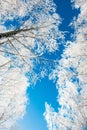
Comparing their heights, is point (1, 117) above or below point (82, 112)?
below

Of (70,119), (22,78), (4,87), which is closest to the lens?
(4,87)

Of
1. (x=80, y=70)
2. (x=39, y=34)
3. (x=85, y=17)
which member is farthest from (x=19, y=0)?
(x=80, y=70)

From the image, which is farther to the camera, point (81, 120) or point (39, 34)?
point (81, 120)

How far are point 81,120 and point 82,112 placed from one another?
37.4 inches

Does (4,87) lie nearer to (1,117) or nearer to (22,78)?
(22,78)

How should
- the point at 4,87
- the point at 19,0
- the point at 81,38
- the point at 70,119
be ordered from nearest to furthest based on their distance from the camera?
the point at 19,0
the point at 81,38
the point at 4,87
the point at 70,119

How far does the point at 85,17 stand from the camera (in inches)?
374

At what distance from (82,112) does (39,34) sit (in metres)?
9.01

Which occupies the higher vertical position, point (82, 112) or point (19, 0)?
point (82, 112)

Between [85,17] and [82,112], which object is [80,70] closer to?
[85,17]

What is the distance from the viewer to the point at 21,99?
1358cm

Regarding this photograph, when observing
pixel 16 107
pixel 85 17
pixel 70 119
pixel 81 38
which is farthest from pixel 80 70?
pixel 70 119

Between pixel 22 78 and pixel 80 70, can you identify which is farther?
pixel 22 78

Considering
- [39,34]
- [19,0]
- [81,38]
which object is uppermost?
[81,38]
